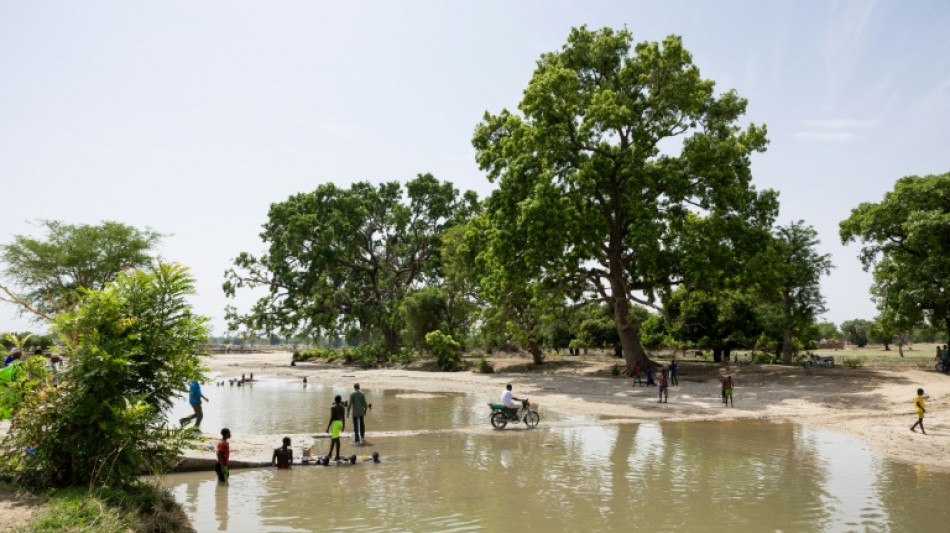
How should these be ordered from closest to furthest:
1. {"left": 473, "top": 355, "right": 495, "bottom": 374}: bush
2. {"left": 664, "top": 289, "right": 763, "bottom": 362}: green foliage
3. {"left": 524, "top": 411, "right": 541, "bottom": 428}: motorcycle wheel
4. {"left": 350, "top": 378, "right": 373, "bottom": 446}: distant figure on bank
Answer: {"left": 350, "top": 378, "right": 373, "bottom": 446}: distant figure on bank
{"left": 524, "top": 411, "right": 541, "bottom": 428}: motorcycle wheel
{"left": 664, "top": 289, "right": 763, "bottom": 362}: green foliage
{"left": 473, "top": 355, "right": 495, "bottom": 374}: bush

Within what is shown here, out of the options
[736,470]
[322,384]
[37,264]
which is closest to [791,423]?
[736,470]

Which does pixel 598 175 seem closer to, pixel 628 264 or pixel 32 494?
pixel 628 264

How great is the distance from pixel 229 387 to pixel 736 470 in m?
38.6

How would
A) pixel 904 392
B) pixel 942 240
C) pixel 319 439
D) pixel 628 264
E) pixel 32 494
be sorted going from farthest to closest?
pixel 628 264 < pixel 942 240 < pixel 904 392 < pixel 319 439 < pixel 32 494

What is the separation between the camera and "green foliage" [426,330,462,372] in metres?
51.9

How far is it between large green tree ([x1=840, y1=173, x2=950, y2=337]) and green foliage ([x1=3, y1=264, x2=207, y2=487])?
120 feet

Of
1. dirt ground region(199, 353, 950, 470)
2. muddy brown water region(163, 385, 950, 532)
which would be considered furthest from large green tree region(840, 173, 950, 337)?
muddy brown water region(163, 385, 950, 532)

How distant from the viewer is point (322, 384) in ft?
154

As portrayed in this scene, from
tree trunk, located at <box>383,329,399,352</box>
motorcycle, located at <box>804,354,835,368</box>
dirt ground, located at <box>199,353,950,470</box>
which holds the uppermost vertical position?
tree trunk, located at <box>383,329,399,352</box>

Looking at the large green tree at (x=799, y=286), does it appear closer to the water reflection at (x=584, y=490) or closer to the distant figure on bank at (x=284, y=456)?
the water reflection at (x=584, y=490)

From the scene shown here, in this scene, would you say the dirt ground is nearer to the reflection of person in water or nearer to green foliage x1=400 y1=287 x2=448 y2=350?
the reflection of person in water

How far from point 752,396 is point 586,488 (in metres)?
21.9

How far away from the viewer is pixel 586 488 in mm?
13312

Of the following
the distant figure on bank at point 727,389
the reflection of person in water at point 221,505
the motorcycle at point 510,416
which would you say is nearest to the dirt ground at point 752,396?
the distant figure on bank at point 727,389
